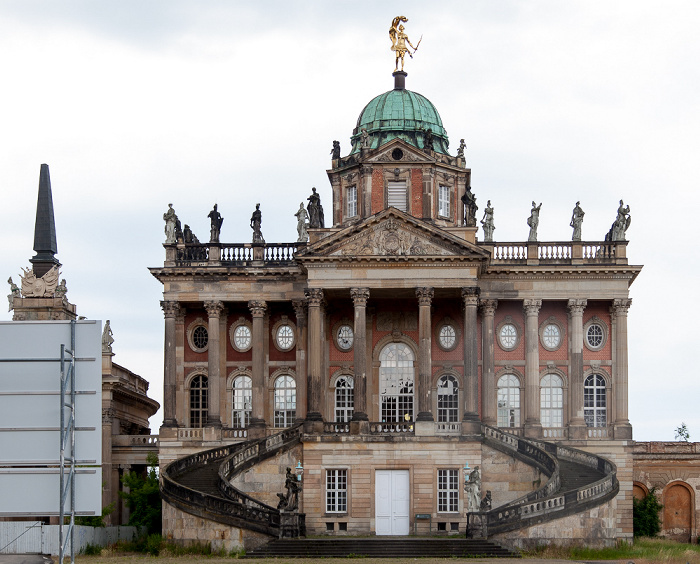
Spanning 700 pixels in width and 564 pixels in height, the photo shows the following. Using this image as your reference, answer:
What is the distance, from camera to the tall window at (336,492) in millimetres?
57188

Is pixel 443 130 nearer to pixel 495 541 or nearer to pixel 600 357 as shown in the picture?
pixel 600 357

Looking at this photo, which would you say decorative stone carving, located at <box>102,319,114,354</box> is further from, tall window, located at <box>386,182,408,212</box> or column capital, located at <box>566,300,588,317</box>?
column capital, located at <box>566,300,588,317</box>

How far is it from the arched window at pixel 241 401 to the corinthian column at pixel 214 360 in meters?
1.69

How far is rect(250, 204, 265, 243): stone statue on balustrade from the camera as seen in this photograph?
2496 inches

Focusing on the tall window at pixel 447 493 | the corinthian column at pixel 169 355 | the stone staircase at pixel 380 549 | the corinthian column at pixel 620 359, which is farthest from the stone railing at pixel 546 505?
the corinthian column at pixel 169 355

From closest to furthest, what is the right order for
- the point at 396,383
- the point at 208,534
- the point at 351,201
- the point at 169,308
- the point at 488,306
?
the point at 208,534 < the point at 488,306 < the point at 169,308 < the point at 396,383 < the point at 351,201

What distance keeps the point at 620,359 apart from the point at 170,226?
23.0 metres

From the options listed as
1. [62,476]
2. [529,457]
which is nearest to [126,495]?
[529,457]

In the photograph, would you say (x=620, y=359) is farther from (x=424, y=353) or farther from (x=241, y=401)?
(x=241, y=401)

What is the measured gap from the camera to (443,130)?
70.6 metres

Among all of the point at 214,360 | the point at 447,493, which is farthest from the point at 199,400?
the point at 447,493

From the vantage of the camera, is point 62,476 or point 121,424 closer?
point 62,476

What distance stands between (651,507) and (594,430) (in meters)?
6.63

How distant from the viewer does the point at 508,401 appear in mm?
62875
